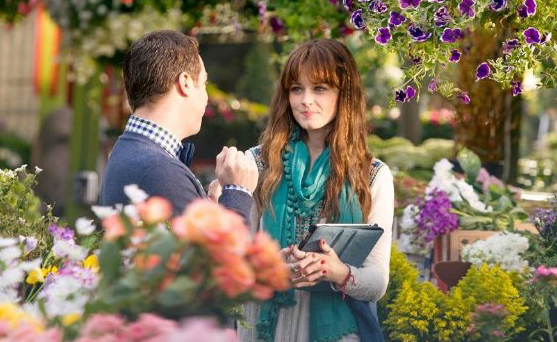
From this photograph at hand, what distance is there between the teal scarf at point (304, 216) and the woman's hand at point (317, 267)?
0.14 metres

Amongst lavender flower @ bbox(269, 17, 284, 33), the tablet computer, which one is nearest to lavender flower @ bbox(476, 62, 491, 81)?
the tablet computer

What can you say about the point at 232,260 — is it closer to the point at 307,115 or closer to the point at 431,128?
the point at 307,115

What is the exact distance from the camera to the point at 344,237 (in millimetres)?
3525

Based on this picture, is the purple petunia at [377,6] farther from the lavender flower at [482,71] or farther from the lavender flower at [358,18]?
the lavender flower at [482,71]

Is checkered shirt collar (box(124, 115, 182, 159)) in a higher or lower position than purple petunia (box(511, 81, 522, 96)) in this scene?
lower

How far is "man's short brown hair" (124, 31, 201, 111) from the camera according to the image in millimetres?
3152

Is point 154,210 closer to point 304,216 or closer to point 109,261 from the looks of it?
point 109,261

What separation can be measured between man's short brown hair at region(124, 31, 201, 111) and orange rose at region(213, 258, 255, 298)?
1336mm

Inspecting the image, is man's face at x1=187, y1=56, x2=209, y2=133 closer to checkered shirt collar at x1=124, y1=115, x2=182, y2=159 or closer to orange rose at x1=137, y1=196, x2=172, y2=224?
checkered shirt collar at x1=124, y1=115, x2=182, y2=159

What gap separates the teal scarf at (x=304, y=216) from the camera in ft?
12.1

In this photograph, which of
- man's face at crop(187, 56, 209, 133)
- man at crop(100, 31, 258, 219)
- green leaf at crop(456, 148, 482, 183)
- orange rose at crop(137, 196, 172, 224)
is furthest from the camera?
green leaf at crop(456, 148, 482, 183)

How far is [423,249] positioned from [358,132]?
1.92 meters

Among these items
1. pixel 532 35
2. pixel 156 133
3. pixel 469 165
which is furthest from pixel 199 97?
pixel 469 165

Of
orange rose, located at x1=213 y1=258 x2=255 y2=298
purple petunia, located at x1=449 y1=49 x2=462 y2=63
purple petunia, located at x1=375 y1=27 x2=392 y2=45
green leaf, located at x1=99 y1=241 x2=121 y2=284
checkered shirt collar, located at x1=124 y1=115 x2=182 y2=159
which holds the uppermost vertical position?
purple petunia, located at x1=375 y1=27 x2=392 y2=45
